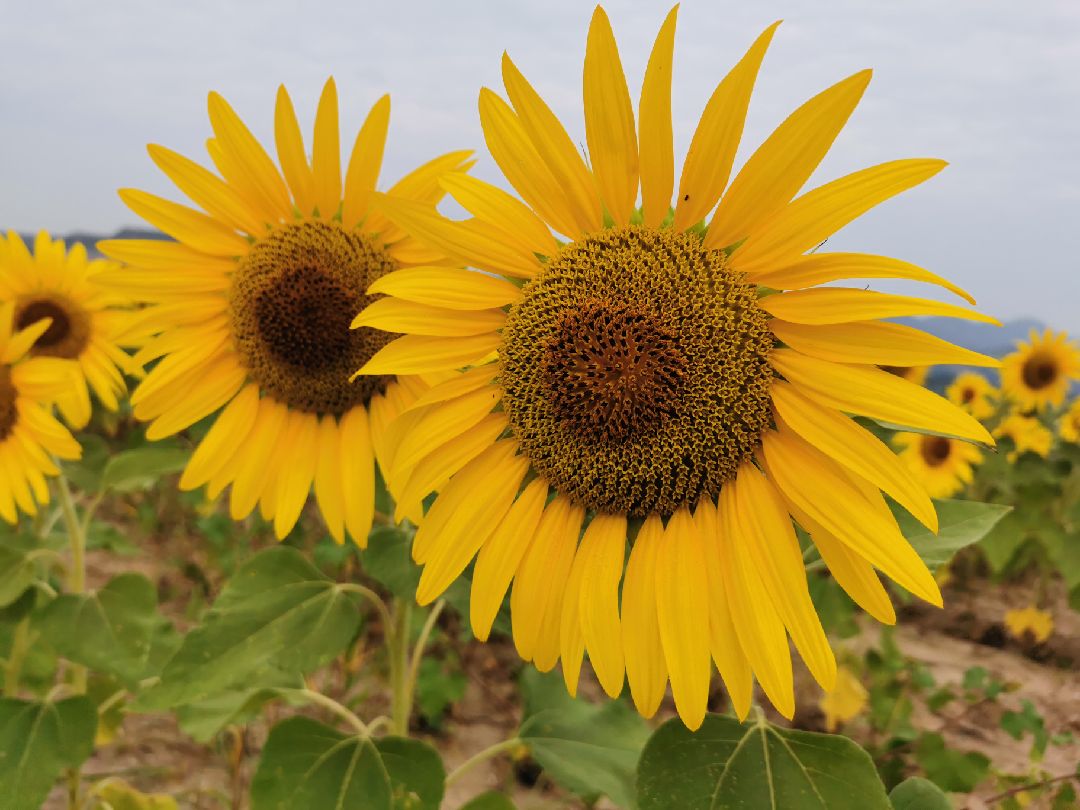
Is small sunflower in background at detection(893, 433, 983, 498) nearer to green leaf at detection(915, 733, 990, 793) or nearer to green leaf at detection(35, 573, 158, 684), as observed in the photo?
green leaf at detection(915, 733, 990, 793)

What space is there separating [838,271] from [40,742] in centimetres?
253

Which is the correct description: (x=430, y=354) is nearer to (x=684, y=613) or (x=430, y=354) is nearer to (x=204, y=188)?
(x=684, y=613)

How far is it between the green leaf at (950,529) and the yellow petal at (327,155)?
1420mm

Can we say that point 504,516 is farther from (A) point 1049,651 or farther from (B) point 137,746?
(A) point 1049,651

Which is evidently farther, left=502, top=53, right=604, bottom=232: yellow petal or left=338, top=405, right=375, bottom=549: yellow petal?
left=338, top=405, right=375, bottom=549: yellow petal

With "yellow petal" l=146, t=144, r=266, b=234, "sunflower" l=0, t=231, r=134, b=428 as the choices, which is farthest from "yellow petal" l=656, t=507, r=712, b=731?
"sunflower" l=0, t=231, r=134, b=428

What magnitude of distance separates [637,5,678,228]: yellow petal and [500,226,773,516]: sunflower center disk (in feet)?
0.17

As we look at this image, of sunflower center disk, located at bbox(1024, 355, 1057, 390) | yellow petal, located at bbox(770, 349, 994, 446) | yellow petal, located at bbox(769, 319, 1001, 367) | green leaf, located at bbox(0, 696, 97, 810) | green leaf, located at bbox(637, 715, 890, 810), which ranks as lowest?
green leaf, located at bbox(0, 696, 97, 810)

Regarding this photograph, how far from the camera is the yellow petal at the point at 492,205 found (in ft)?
4.55

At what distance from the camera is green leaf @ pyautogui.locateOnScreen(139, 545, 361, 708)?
173 centimetres

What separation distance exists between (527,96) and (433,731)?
3.67m

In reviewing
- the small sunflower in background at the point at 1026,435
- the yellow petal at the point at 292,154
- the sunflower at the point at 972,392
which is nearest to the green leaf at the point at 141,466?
the yellow petal at the point at 292,154

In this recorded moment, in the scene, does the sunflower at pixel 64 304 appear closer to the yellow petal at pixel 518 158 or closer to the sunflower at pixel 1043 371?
the yellow petal at pixel 518 158

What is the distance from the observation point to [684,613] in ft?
4.25
